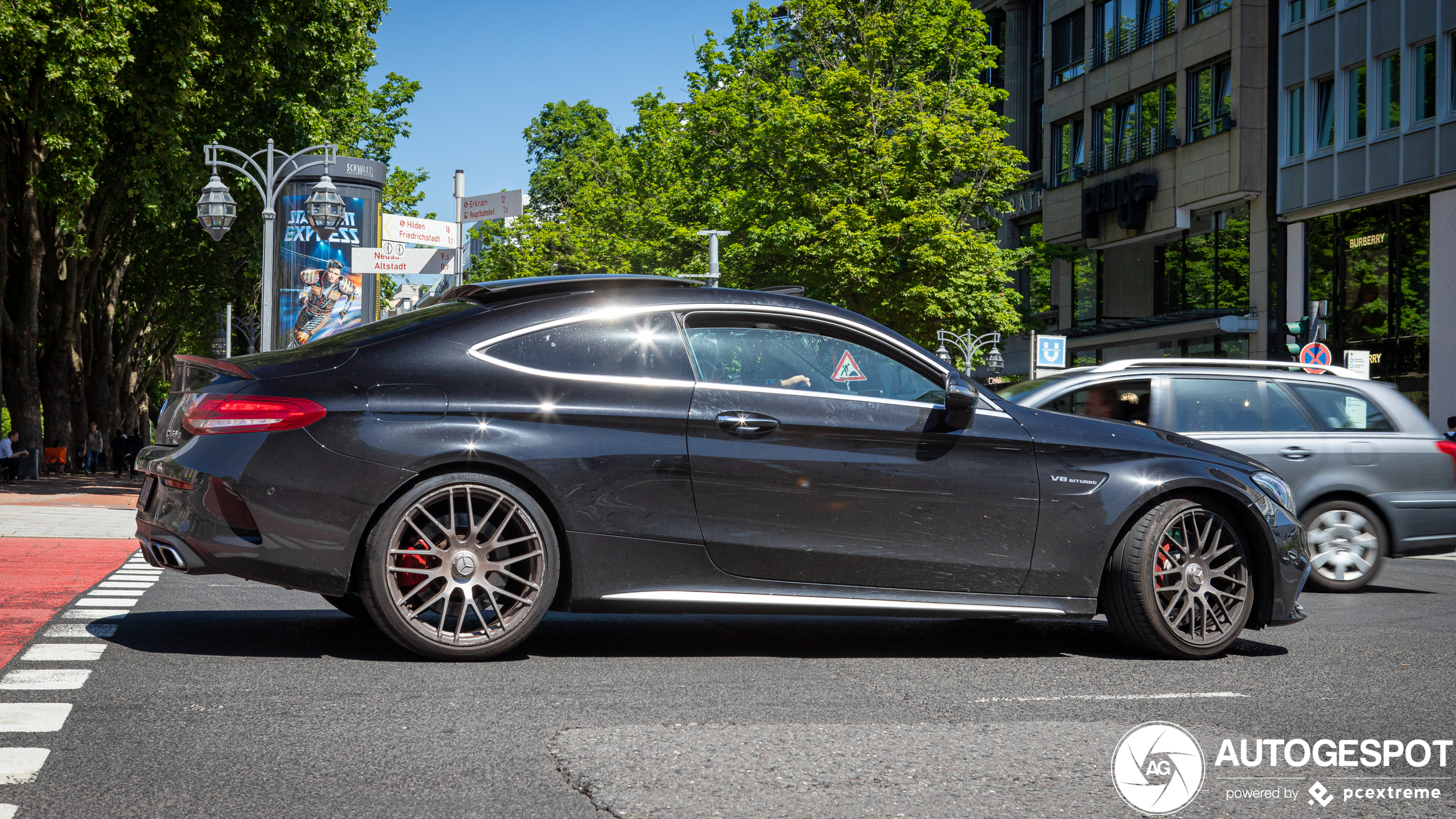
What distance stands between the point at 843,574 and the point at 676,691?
39.6 inches

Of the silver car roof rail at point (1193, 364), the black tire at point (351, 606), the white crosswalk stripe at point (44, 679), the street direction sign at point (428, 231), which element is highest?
the street direction sign at point (428, 231)

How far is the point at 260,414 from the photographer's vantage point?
532 centimetres

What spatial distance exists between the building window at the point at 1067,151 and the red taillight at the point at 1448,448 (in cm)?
3176

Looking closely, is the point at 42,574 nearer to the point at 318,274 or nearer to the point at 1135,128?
the point at 318,274

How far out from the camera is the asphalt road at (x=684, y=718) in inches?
145

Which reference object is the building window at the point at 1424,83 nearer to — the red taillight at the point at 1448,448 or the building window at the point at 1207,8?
the building window at the point at 1207,8

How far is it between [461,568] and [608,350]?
3.49 feet

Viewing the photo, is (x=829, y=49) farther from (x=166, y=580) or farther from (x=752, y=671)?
(x=752, y=671)

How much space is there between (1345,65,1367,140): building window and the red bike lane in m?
26.8

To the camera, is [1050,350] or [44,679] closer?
[44,679]

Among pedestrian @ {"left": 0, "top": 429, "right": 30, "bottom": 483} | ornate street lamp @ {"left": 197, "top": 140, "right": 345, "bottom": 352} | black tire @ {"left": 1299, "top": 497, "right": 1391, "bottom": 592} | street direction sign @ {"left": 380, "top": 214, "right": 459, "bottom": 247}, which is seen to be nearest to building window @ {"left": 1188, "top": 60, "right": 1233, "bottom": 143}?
street direction sign @ {"left": 380, "top": 214, "right": 459, "bottom": 247}

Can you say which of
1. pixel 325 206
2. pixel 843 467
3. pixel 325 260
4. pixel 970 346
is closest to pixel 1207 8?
pixel 970 346

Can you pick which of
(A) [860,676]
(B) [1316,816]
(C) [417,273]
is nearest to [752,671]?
(A) [860,676]

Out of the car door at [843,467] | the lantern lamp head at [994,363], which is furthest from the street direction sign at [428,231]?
the lantern lamp head at [994,363]
